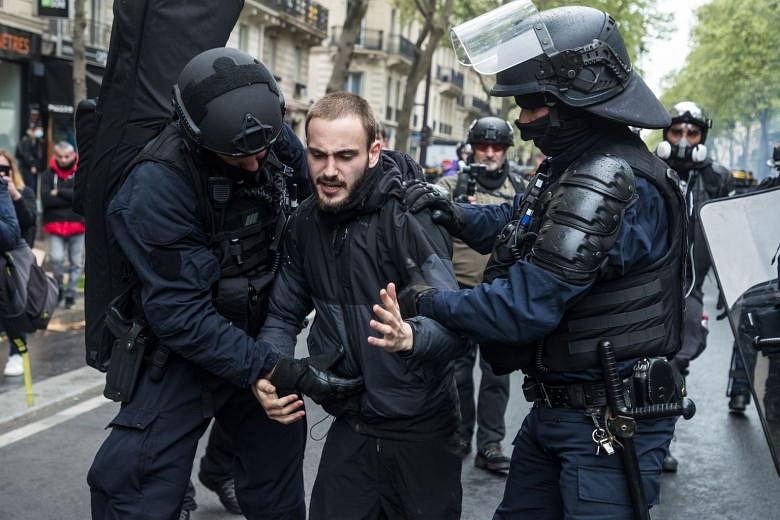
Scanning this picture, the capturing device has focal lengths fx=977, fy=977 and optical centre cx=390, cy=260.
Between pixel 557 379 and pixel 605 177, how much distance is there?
1.99ft

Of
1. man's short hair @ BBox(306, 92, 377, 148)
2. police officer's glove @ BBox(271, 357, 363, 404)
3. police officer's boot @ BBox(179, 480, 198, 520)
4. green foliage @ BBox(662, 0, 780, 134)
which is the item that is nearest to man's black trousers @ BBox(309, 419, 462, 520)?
police officer's glove @ BBox(271, 357, 363, 404)

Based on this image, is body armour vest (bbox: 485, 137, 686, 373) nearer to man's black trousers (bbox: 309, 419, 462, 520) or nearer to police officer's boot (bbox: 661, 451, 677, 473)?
man's black trousers (bbox: 309, 419, 462, 520)

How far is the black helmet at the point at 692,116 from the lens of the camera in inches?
227

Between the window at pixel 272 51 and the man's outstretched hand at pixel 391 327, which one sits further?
the window at pixel 272 51

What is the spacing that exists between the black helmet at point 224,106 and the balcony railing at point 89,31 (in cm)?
1832

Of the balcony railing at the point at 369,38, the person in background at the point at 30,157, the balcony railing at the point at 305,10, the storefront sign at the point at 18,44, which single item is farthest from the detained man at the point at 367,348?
the balcony railing at the point at 369,38

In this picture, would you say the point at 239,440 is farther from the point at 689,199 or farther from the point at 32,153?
the point at 32,153

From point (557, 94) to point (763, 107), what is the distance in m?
37.9

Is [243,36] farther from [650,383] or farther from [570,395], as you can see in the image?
[650,383]

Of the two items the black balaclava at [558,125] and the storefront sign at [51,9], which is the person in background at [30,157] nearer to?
the storefront sign at [51,9]

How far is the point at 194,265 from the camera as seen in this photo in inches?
123

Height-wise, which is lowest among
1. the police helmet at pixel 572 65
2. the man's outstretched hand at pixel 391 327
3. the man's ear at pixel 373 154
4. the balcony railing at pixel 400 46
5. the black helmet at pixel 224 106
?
the man's outstretched hand at pixel 391 327

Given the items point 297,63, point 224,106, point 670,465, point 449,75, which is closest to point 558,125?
point 224,106

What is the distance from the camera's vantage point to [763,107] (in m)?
37.5
